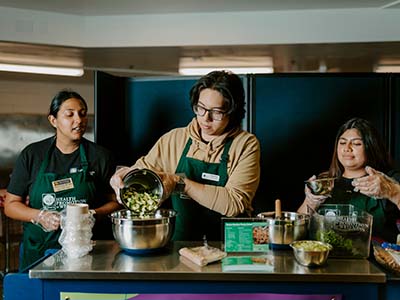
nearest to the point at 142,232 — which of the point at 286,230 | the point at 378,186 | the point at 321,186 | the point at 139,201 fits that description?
the point at 139,201

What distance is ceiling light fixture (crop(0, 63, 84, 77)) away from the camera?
498 cm

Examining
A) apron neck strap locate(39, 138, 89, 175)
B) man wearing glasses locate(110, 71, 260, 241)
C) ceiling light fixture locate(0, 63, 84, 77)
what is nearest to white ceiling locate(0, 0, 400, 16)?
ceiling light fixture locate(0, 63, 84, 77)

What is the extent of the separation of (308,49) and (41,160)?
9.42 ft

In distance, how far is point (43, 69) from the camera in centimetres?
514

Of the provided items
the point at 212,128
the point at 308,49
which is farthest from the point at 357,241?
the point at 308,49

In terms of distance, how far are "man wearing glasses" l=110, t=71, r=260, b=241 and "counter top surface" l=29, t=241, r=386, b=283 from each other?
41 cm

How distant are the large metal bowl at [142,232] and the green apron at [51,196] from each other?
674mm

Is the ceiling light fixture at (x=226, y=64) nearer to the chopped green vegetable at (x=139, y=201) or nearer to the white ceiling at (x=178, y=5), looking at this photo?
the white ceiling at (x=178, y=5)

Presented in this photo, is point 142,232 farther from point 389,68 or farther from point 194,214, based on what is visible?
point 389,68

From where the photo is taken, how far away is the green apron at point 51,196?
2.29 meters

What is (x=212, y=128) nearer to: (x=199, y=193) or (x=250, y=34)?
(x=199, y=193)

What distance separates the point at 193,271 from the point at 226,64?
145 inches

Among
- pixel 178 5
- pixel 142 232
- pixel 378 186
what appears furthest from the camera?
pixel 178 5

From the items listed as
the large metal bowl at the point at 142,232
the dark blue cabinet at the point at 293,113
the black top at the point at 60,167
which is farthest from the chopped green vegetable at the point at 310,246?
the dark blue cabinet at the point at 293,113
